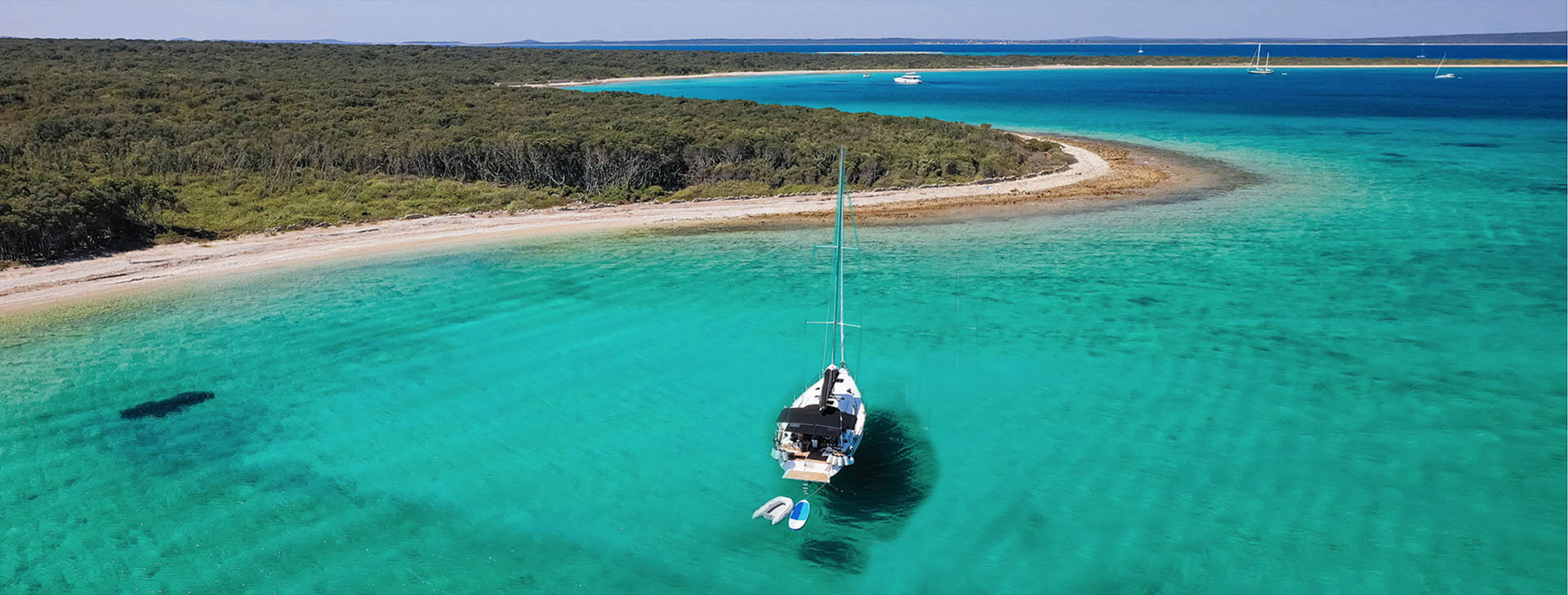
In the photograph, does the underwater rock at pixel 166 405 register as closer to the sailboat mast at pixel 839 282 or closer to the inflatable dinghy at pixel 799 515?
the inflatable dinghy at pixel 799 515

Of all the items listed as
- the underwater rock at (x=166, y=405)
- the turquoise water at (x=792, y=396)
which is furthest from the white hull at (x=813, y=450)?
the underwater rock at (x=166, y=405)

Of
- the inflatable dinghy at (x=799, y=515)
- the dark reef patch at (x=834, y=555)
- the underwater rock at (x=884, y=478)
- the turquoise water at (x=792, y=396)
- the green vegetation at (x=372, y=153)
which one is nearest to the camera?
the dark reef patch at (x=834, y=555)

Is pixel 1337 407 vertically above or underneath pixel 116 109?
underneath

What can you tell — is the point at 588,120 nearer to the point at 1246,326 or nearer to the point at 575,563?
the point at 1246,326

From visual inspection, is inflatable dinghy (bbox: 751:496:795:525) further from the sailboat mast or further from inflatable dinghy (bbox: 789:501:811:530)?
the sailboat mast

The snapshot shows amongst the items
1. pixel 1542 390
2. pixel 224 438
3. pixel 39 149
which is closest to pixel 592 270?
pixel 224 438

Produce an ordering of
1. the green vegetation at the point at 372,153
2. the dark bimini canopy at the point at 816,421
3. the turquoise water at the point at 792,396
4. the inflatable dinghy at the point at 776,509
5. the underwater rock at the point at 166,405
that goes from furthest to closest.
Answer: the green vegetation at the point at 372,153 < the underwater rock at the point at 166,405 < the dark bimini canopy at the point at 816,421 < the inflatable dinghy at the point at 776,509 < the turquoise water at the point at 792,396

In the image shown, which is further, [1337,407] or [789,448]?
[1337,407]

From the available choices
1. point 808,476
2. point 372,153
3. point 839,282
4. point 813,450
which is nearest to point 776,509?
point 808,476
